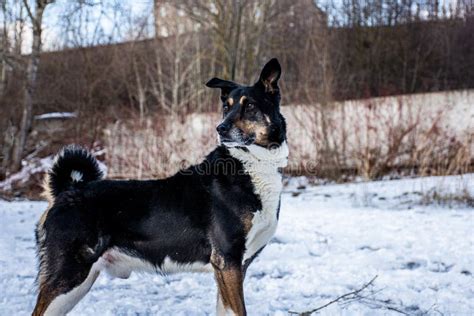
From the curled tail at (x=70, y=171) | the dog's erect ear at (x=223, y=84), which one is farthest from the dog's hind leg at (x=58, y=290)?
the dog's erect ear at (x=223, y=84)

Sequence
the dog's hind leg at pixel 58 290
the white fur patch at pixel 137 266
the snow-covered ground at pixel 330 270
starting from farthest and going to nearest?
the snow-covered ground at pixel 330 270 → the white fur patch at pixel 137 266 → the dog's hind leg at pixel 58 290

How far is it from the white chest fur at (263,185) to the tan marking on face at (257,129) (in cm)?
5

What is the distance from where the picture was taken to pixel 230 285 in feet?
9.53

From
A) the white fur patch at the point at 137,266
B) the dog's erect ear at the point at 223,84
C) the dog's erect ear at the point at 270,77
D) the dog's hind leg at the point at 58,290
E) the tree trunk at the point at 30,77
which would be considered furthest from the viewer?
the tree trunk at the point at 30,77

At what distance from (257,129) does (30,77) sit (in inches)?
459

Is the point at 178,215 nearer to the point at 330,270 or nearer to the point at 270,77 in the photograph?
the point at 270,77

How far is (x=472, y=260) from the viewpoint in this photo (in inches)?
196

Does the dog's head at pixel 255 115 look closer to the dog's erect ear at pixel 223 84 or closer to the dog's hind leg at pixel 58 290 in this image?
the dog's erect ear at pixel 223 84

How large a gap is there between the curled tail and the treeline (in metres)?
9.19

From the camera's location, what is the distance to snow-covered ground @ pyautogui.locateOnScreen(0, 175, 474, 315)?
→ 12.4 feet

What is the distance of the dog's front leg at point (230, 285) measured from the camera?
2906mm

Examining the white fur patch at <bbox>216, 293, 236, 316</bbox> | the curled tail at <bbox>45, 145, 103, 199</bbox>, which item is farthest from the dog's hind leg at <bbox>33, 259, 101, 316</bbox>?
the white fur patch at <bbox>216, 293, 236, 316</bbox>

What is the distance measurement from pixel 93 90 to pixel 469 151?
11610mm

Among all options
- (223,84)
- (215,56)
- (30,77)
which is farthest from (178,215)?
(215,56)
